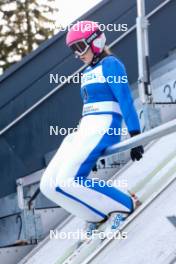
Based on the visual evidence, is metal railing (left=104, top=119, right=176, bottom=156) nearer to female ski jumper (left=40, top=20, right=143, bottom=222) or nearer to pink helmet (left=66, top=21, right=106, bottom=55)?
female ski jumper (left=40, top=20, right=143, bottom=222)

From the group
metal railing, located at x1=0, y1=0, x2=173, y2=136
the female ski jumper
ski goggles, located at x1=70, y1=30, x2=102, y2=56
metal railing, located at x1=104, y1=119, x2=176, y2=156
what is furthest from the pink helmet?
metal railing, located at x1=0, y1=0, x2=173, y2=136

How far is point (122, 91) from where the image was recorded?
4406 millimetres

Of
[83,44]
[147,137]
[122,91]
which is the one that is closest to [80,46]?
[83,44]

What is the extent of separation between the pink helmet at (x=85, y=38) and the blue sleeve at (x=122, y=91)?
0.12 meters

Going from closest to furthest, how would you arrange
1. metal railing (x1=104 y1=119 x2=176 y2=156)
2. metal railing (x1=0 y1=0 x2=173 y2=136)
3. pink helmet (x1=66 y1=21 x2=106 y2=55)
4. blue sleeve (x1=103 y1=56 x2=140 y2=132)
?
metal railing (x1=104 y1=119 x2=176 y2=156) → blue sleeve (x1=103 y1=56 x2=140 y2=132) → pink helmet (x1=66 y1=21 x2=106 y2=55) → metal railing (x1=0 y1=0 x2=173 y2=136)

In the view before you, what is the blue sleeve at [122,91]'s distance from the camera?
4348mm

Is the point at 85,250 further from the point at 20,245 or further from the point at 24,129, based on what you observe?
the point at 24,129

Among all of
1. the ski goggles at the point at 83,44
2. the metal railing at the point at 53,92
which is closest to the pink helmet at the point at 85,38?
the ski goggles at the point at 83,44

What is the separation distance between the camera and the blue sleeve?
435cm

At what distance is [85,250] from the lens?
4.46 metres

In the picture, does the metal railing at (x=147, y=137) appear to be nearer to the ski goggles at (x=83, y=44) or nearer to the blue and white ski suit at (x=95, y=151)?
the blue and white ski suit at (x=95, y=151)

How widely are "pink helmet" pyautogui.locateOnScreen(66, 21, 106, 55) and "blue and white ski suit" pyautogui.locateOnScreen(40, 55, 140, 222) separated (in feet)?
0.36

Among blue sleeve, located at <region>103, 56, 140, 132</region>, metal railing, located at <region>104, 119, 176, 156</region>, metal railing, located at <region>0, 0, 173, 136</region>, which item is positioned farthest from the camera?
metal railing, located at <region>0, 0, 173, 136</region>

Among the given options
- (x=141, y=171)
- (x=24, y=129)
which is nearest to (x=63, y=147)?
(x=141, y=171)
